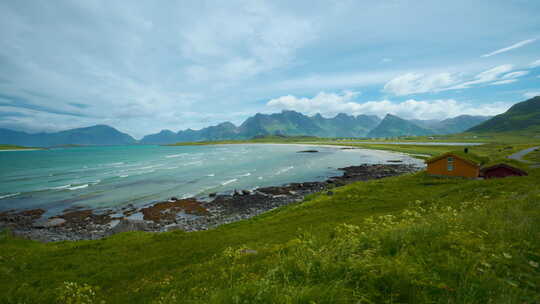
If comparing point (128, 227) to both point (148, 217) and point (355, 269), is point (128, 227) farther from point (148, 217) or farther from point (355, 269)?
point (355, 269)

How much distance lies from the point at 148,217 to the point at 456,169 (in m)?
53.7

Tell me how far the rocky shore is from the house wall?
23.7 metres

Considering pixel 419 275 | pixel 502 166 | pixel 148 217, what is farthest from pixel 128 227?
pixel 502 166

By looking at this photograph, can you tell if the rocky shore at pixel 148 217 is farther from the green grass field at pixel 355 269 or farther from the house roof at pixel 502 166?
the house roof at pixel 502 166

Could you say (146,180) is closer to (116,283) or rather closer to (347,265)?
(116,283)

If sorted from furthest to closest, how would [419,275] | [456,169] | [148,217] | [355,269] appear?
1. [456,169]
2. [148,217]
3. [355,269]
4. [419,275]

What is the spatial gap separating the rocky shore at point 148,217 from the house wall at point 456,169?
23.7 metres

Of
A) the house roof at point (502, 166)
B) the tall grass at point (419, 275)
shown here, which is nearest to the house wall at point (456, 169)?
the house roof at point (502, 166)

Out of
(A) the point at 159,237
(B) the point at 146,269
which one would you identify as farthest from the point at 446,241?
(A) the point at 159,237

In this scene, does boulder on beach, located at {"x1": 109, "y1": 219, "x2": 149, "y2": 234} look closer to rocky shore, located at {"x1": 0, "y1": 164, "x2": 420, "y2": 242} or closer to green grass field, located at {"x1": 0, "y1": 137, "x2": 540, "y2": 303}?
rocky shore, located at {"x1": 0, "y1": 164, "x2": 420, "y2": 242}

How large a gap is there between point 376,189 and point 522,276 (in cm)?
3246

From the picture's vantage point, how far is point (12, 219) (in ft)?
99.5

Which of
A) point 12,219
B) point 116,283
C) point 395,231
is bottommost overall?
point 12,219

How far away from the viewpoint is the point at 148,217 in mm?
30797
